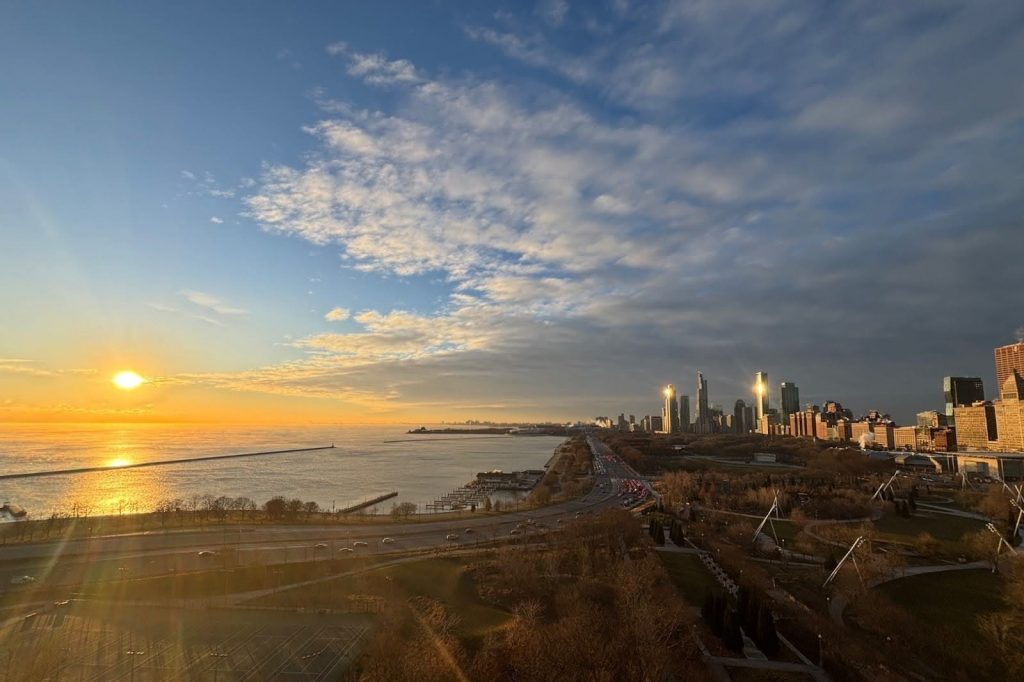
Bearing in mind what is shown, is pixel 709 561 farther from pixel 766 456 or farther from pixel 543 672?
pixel 766 456

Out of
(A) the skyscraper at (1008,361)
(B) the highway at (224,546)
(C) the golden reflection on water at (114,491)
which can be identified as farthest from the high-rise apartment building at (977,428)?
(C) the golden reflection on water at (114,491)

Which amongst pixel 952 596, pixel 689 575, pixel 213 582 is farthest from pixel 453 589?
pixel 952 596

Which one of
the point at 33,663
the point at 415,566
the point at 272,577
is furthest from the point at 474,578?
the point at 33,663

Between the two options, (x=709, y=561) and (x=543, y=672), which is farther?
(x=709, y=561)

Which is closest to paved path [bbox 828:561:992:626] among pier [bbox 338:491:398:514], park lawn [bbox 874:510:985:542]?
park lawn [bbox 874:510:985:542]

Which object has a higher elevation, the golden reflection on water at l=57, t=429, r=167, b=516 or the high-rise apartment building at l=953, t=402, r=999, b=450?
the high-rise apartment building at l=953, t=402, r=999, b=450

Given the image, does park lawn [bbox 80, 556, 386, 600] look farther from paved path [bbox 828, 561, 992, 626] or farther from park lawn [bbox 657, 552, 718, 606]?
paved path [bbox 828, 561, 992, 626]

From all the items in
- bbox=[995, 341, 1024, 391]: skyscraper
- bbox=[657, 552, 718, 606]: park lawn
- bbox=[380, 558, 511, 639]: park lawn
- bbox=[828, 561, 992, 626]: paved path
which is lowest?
bbox=[828, 561, 992, 626]: paved path
